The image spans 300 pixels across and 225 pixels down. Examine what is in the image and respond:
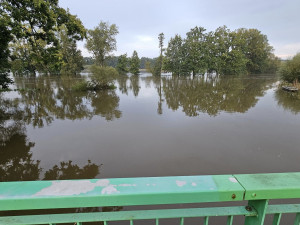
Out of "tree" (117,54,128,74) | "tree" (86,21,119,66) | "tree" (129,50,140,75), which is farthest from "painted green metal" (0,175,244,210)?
"tree" (129,50,140,75)

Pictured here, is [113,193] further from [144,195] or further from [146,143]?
[146,143]

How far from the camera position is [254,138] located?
614 cm

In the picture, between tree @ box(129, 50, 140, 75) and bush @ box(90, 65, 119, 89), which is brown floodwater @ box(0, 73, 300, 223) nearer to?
bush @ box(90, 65, 119, 89)

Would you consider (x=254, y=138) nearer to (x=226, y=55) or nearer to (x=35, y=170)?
(x=35, y=170)

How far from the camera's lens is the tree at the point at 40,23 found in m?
6.19

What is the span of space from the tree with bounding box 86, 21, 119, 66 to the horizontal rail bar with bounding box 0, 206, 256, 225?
117 feet

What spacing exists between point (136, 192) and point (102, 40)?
36.1 m

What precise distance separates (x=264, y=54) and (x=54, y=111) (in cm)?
5846

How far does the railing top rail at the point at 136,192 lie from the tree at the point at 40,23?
7382 mm

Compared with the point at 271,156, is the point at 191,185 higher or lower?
higher

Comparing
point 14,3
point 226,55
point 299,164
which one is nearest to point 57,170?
point 299,164

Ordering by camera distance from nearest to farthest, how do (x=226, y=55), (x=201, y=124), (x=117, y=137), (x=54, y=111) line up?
(x=117, y=137)
(x=201, y=124)
(x=54, y=111)
(x=226, y=55)

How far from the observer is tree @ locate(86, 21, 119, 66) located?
32.4 m

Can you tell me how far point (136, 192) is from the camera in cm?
91
